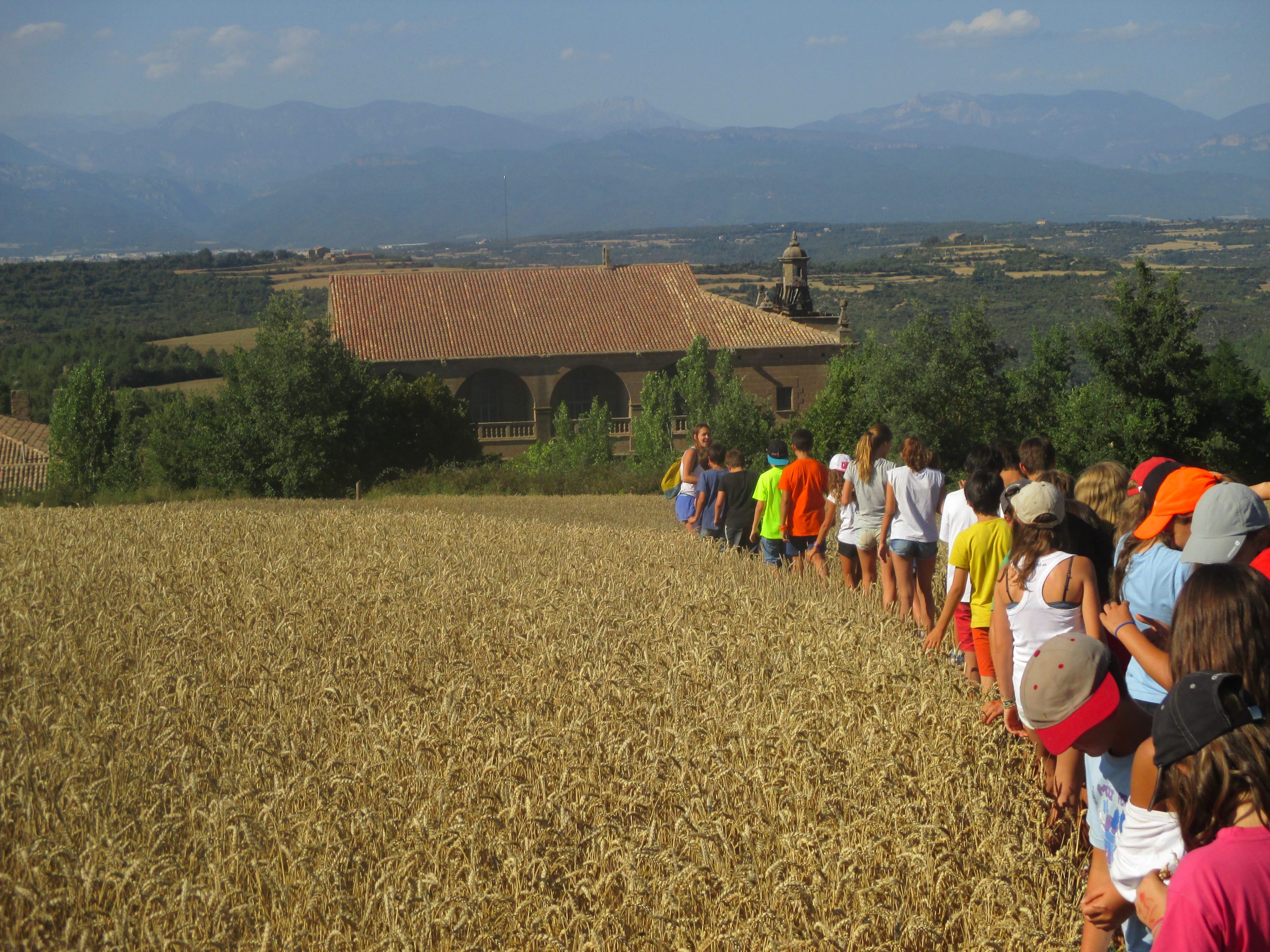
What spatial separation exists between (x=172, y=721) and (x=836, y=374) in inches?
1755

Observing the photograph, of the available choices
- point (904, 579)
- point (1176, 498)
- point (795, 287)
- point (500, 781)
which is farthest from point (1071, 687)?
point (795, 287)

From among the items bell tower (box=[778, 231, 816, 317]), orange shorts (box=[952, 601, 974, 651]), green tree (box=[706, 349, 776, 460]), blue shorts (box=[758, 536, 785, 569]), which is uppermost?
bell tower (box=[778, 231, 816, 317])

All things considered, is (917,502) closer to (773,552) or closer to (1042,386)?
(773,552)

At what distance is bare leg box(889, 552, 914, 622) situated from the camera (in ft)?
24.7

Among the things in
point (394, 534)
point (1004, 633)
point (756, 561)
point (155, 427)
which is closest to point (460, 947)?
Result: point (1004, 633)

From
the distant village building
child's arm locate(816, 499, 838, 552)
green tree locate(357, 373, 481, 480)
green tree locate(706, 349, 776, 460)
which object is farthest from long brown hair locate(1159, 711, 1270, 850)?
the distant village building

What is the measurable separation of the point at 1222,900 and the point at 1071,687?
0.84 m

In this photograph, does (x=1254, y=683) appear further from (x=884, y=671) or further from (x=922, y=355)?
(x=922, y=355)

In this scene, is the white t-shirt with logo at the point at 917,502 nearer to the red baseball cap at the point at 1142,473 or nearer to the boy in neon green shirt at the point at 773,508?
the boy in neon green shirt at the point at 773,508

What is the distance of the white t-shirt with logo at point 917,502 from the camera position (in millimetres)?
7379

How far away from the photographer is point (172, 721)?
15.6ft

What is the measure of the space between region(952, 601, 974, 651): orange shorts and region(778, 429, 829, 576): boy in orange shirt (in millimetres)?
2705

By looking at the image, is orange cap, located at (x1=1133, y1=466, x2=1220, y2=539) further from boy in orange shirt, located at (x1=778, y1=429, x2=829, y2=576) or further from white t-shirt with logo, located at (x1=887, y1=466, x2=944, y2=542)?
boy in orange shirt, located at (x1=778, y1=429, x2=829, y2=576)

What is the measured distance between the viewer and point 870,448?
26.0 feet
